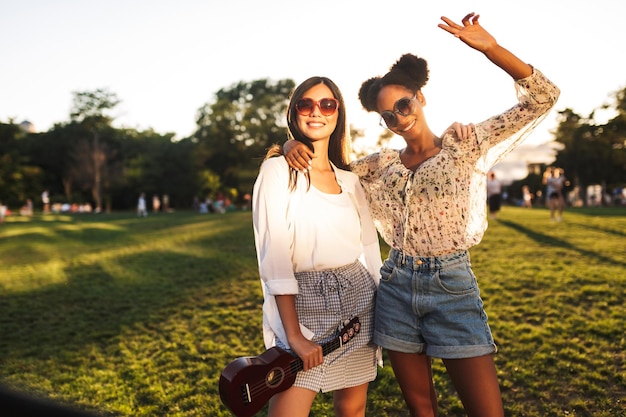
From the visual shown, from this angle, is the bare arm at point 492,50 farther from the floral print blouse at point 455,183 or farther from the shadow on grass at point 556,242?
the shadow on grass at point 556,242

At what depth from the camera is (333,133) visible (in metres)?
2.95

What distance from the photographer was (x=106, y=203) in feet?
199

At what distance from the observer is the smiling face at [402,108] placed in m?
2.81

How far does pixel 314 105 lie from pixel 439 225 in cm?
89

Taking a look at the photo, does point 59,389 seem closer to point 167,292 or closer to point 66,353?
point 66,353

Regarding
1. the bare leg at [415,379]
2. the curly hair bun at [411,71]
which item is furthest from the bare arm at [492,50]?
the bare leg at [415,379]

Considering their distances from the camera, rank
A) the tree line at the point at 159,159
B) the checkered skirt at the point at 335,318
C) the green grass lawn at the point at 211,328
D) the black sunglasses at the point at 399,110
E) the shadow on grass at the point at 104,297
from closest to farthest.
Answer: the checkered skirt at the point at 335,318
the black sunglasses at the point at 399,110
the green grass lawn at the point at 211,328
the shadow on grass at the point at 104,297
the tree line at the point at 159,159

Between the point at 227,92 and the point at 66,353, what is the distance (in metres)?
60.8

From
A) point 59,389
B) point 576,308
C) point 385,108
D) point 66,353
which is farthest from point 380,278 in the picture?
point 576,308

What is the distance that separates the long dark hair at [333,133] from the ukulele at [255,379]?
88 centimetres

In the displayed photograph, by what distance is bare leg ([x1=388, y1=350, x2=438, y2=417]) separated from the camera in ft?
8.81

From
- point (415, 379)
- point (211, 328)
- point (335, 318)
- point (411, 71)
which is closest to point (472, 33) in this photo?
point (411, 71)

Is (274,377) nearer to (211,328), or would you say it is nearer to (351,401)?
(351,401)

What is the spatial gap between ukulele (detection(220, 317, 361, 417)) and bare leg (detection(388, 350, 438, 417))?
1.83 feet
